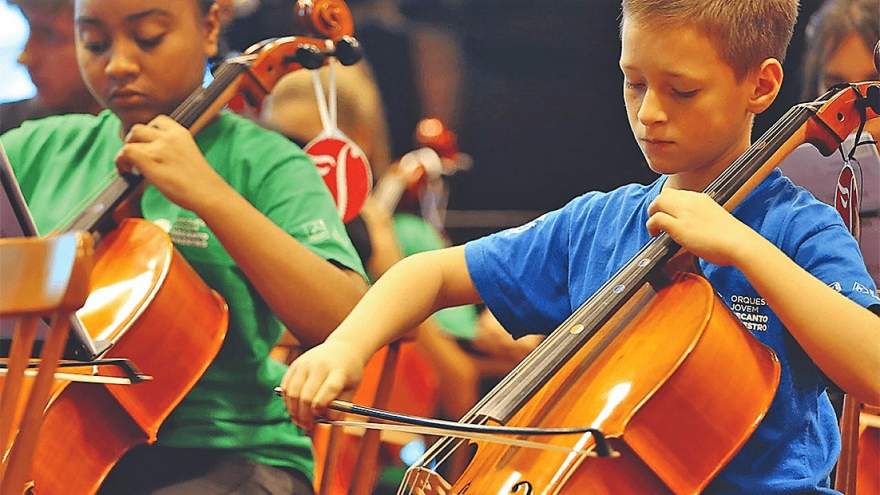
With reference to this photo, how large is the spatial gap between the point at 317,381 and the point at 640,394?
11.1 inches

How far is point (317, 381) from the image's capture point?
1.07 metres

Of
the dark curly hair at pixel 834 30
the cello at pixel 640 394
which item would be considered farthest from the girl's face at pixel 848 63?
the cello at pixel 640 394

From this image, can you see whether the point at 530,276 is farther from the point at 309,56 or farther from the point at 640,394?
the point at 309,56

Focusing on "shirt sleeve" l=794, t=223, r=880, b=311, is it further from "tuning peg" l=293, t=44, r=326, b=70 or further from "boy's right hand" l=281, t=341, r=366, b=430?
"tuning peg" l=293, t=44, r=326, b=70

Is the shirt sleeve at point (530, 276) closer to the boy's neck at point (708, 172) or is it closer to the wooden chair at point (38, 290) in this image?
the boy's neck at point (708, 172)

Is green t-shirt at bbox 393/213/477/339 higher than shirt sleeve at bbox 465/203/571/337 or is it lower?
lower

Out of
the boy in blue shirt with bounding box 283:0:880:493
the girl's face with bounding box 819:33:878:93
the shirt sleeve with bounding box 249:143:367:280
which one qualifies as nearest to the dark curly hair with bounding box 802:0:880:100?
the girl's face with bounding box 819:33:878:93

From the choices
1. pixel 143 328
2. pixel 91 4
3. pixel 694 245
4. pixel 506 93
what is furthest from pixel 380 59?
pixel 694 245

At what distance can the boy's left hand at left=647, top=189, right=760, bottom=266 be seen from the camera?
3.32 ft

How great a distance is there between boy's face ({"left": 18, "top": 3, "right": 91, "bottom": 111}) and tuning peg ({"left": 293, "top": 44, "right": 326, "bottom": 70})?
2.13ft

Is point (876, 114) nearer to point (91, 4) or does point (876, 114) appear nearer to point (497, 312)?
point (497, 312)

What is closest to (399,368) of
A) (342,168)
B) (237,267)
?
(342,168)

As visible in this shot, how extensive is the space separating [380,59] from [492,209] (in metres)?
0.49

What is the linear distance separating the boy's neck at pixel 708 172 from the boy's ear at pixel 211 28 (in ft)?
2.15
